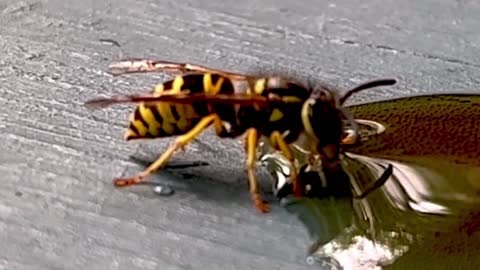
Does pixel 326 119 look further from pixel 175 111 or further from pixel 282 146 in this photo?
pixel 175 111

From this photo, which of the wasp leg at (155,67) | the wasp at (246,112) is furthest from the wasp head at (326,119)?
the wasp leg at (155,67)

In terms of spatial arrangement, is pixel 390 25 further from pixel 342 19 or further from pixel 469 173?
pixel 469 173

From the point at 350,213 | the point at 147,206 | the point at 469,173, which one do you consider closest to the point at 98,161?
the point at 147,206

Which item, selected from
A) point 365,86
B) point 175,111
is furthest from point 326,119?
point 175,111

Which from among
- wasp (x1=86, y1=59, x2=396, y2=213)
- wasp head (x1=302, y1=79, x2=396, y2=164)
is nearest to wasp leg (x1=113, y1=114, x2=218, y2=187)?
wasp (x1=86, y1=59, x2=396, y2=213)

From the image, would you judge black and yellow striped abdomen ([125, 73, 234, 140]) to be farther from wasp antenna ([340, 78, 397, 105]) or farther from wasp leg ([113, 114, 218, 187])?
wasp antenna ([340, 78, 397, 105])

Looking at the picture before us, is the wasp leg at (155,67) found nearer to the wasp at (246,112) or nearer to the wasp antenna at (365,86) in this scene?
the wasp at (246,112)
